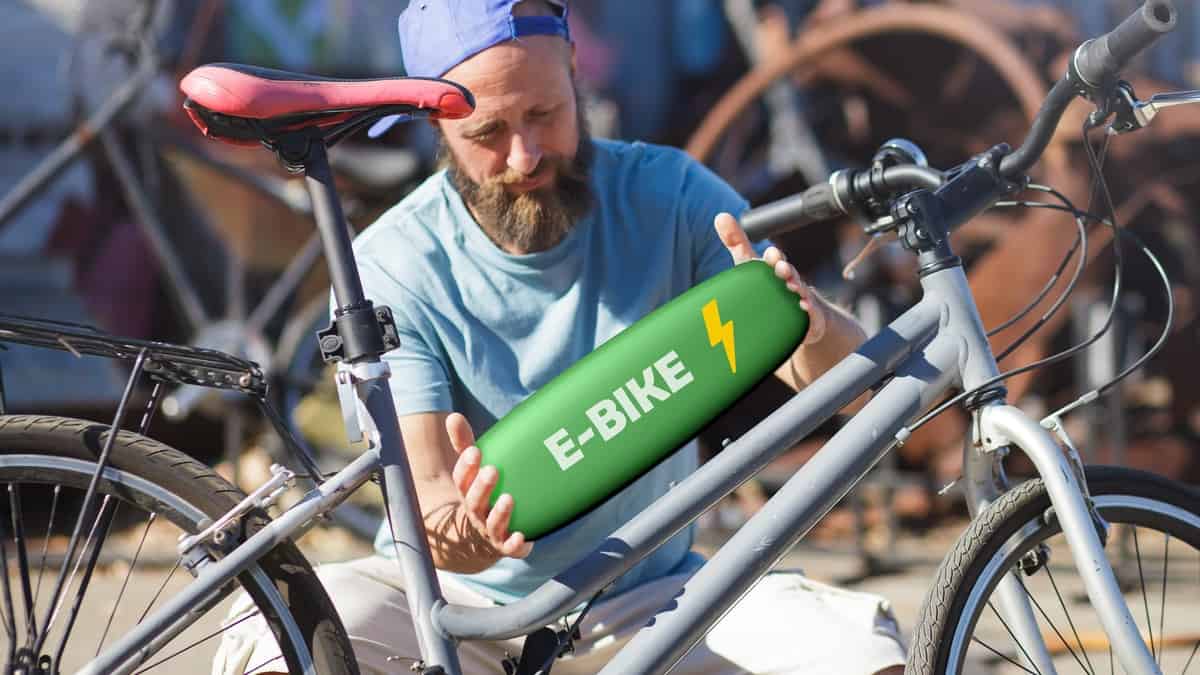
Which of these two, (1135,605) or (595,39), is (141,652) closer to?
(1135,605)

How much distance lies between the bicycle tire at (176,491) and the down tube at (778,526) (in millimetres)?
346

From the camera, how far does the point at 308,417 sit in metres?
4.97

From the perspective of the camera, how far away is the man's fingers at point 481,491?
5.43ft

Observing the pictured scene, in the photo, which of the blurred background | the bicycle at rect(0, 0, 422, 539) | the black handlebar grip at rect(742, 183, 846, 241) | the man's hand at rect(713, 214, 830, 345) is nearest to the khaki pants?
the man's hand at rect(713, 214, 830, 345)

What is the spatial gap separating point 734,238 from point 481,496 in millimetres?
439

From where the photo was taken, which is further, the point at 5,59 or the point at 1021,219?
the point at 5,59

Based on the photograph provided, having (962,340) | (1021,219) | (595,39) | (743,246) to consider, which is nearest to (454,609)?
(743,246)

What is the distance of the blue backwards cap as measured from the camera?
1962 millimetres

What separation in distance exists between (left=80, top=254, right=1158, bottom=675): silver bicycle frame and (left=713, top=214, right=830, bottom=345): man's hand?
0.19 feet

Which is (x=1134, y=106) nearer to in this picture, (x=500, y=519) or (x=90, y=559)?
(x=500, y=519)

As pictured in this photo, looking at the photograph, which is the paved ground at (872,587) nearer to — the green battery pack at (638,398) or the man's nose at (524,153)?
the green battery pack at (638,398)

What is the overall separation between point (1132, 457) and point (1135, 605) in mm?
1506

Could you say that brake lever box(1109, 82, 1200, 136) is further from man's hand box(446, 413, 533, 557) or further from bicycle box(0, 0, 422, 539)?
bicycle box(0, 0, 422, 539)

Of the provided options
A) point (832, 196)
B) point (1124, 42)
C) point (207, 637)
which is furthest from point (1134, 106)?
point (207, 637)
